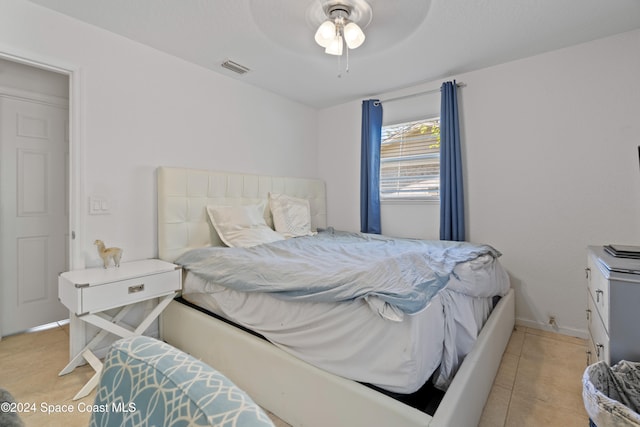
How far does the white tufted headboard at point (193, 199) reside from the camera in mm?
2350

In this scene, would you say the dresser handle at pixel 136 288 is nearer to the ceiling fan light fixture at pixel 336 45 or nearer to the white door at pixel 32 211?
the white door at pixel 32 211

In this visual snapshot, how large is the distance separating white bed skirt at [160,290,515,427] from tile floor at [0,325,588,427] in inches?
4.8

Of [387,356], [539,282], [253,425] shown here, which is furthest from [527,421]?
[253,425]

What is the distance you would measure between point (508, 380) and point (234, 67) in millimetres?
3210

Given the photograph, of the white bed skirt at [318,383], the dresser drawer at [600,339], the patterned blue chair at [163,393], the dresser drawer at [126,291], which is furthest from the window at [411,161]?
the patterned blue chair at [163,393]

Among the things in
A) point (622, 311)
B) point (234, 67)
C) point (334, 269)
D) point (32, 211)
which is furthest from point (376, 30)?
point (32, 211)

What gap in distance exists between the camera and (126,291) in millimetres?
1843

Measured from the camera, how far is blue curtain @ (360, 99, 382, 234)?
340 centimetres

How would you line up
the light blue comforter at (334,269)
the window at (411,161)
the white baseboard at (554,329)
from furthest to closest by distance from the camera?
the window at (411,161) → the white baseboard at (554,329) → the light blue comforter at (334,269)

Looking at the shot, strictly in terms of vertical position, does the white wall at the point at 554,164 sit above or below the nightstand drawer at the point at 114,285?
above

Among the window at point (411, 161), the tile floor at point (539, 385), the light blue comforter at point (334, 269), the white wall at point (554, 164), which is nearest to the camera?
the light blue comforter at point (334, 269)

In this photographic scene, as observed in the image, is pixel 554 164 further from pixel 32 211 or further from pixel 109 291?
pixel 32 211

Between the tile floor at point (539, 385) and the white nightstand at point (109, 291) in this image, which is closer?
the tile floor at point (539, 385)

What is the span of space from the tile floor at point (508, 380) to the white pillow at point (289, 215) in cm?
177
